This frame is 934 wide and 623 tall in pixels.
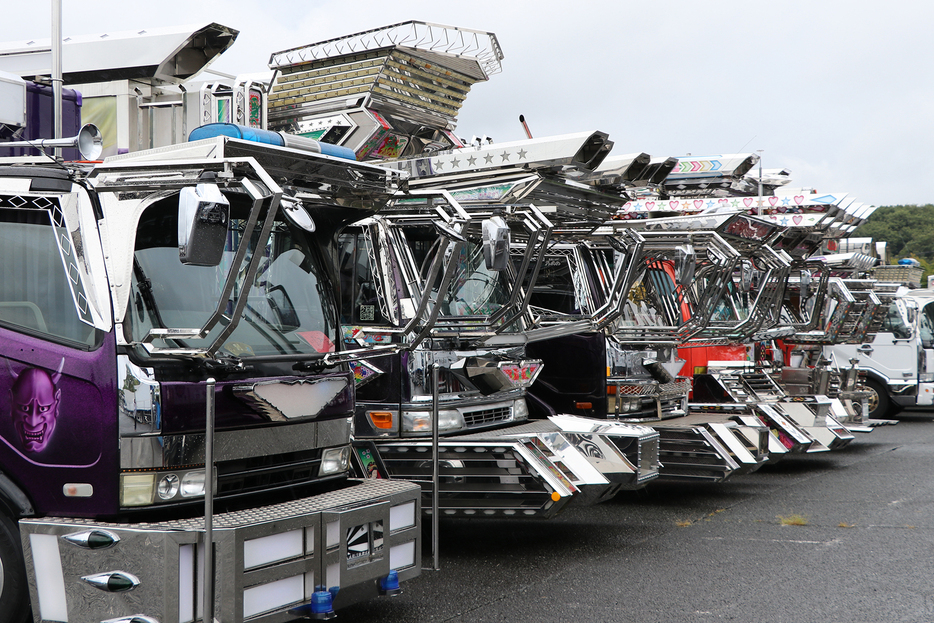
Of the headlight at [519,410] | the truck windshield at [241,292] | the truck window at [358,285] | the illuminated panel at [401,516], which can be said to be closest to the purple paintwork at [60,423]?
the truck windshield at [241,292]

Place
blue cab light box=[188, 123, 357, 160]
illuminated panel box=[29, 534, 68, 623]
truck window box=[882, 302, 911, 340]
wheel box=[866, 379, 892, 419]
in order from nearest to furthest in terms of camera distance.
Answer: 1. illuminated panel box=[29, 534, 68, 623]
2. blue cab light box=[188, 123, 357, 160]
3. truck window box=[882, 302, 911, 340]
4. wheel box=[866, 379, 892, 419]

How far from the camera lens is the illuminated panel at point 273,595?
4.19 m

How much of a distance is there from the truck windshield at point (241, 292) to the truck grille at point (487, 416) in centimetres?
179

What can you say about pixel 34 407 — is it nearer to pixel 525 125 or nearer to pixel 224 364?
pixel 224 364

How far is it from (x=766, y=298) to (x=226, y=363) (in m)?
8.22

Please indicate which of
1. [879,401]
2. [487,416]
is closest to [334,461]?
[487,416]

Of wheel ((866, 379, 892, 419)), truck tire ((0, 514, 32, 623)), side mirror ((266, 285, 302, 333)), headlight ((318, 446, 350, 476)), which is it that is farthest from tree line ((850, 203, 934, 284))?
truck tire ((0, 514, 32, 623))

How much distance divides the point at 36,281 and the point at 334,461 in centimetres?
184

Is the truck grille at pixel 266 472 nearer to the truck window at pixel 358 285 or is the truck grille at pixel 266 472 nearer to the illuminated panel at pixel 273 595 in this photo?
the illuminated panel at pixel 273 595

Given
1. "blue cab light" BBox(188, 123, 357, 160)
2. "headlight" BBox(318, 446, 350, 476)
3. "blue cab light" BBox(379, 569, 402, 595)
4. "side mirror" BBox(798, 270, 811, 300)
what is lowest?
"blue cab light" BBox(379, 569, 402, 595)

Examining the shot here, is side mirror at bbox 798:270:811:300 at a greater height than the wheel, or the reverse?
side mirror at bbox 798:270:811:300

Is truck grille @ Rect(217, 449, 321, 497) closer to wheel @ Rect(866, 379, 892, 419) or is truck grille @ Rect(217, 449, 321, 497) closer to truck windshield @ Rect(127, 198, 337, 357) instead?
truck windshield @ Rect(127, 198, 337, 357)

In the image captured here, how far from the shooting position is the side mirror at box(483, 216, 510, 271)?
5.95 meters

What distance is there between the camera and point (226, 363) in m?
4.60
